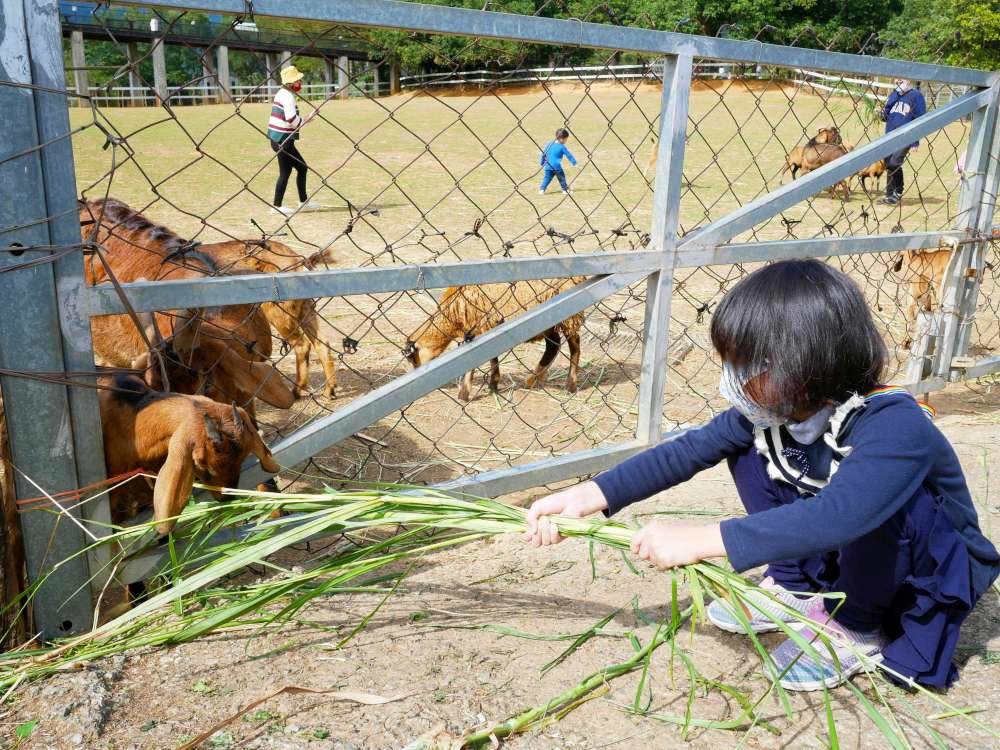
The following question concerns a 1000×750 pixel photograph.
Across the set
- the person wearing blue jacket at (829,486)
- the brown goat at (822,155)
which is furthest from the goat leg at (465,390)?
the brown goat at (822,155)

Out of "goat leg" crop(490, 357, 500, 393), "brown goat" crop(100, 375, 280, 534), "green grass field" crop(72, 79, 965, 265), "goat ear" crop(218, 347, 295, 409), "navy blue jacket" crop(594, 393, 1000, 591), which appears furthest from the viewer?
"green grass field" crop(72, 79, 965, 265)

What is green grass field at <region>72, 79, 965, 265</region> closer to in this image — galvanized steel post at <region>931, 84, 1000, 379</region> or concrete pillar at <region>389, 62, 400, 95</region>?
galvanized steel post at <region>931, 84, 1000, 379</region>

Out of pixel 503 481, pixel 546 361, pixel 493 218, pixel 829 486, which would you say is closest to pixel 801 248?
pixel 503 481

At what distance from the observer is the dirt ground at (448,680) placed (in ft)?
7.15

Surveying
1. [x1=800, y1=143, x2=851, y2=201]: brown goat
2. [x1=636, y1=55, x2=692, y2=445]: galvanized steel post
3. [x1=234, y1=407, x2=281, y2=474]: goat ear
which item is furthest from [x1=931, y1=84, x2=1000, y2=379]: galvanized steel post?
[x1=800, y1=143, x2=851, y2=201]: brown goat

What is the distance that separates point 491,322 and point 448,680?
405 centimetres

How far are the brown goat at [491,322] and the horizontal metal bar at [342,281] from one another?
2688 mm

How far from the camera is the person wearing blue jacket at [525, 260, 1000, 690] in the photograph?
84.2 inches

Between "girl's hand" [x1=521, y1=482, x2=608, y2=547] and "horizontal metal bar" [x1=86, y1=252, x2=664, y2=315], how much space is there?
897 mm

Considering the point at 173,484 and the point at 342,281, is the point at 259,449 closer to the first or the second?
the point at 173,484

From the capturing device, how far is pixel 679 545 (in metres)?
2.18

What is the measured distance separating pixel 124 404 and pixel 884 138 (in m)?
3.39

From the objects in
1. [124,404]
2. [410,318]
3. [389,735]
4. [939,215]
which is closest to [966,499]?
[389,735]

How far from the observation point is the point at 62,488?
252 centimetres
